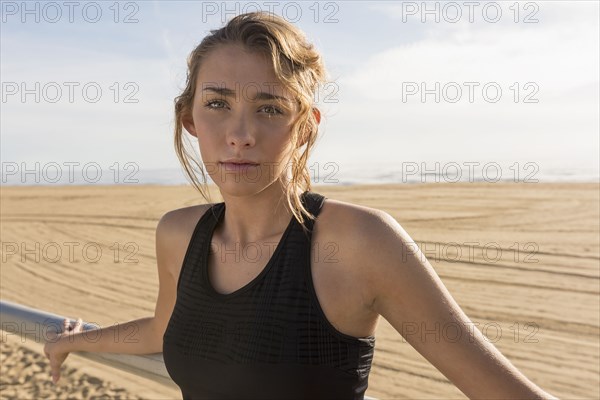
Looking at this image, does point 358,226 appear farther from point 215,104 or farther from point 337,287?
point 215,104

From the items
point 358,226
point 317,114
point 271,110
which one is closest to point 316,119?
point 317,114

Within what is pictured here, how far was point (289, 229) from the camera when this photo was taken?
1457mm

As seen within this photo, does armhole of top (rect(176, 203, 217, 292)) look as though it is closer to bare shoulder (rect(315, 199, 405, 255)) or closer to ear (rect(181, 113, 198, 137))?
ear (rect(181, 113, 198, 137))

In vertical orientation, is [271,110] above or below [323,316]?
above

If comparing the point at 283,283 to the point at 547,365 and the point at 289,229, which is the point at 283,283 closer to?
the point at 289,229

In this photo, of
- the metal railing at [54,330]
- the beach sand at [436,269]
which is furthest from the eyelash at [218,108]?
the beach sand at [436,269]

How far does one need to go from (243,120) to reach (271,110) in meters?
0.07

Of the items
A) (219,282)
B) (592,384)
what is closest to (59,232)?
(592,384)

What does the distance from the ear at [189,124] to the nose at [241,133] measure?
0.28 meters

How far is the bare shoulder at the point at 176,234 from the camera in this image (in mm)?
1775

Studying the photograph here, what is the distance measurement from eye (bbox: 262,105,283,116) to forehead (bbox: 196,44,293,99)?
0.04m

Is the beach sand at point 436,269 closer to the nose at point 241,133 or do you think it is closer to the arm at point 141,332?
the arm at point 141,332

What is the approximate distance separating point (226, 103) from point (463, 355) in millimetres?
750

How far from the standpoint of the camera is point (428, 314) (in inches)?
50.6
